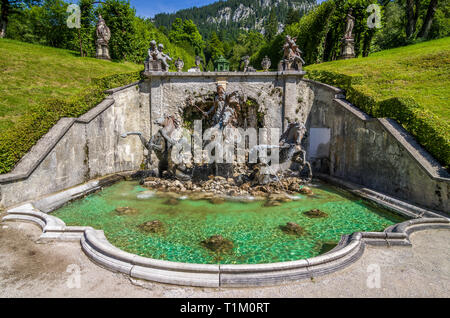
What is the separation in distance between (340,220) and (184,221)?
4730 millimetres

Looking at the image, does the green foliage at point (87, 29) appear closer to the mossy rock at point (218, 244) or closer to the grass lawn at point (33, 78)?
the grass lawn at point (33, 78)

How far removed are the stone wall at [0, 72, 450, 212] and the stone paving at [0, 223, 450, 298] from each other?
3.22 meters

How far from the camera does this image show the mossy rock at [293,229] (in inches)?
261

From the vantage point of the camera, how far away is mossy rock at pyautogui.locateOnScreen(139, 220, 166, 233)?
6781 mm

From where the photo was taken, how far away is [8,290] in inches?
153

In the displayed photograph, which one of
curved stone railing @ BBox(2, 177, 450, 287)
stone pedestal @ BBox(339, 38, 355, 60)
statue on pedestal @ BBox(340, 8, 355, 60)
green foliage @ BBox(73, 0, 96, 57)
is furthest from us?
green foliage @ BBox(73, 0, 96, 57)

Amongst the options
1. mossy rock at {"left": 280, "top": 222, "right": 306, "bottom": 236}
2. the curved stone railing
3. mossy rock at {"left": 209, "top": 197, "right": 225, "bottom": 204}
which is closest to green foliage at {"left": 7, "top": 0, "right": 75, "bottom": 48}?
mossy rock at {"left": 209, "top": 197, "right": 225, "bottom": 204}

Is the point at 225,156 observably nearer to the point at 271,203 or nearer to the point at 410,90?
the point at 271,203

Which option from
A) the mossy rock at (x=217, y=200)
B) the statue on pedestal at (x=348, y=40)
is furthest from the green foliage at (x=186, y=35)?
the mossy rock at (x=217, y=200)

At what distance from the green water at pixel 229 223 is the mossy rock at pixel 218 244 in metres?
0.14

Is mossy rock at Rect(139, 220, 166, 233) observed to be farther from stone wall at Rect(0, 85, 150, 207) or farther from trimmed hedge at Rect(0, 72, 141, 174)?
trimmed hedge at Rect(0, 72, 141, 174)

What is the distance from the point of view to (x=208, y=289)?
3943 mm
